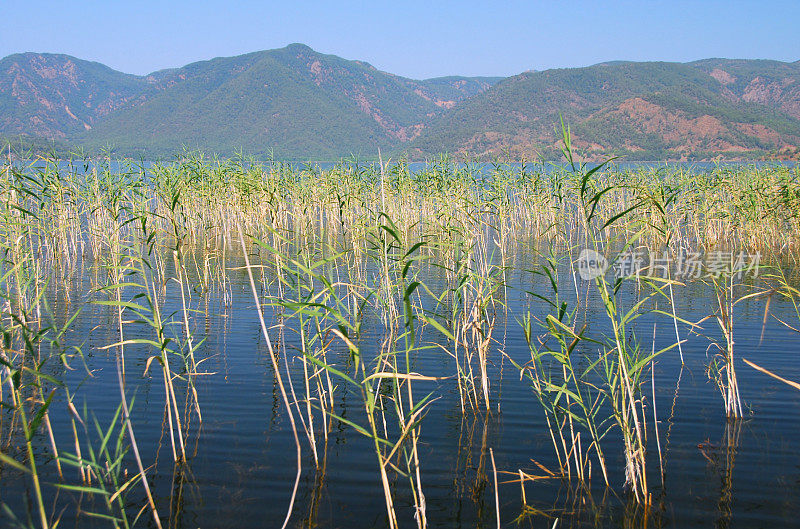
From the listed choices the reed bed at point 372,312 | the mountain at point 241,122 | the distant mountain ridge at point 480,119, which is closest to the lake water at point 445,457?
the reed bed at point 372,312

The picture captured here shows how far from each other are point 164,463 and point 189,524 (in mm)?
777

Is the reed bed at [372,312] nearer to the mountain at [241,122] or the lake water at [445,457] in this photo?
the lake water at [445,457]

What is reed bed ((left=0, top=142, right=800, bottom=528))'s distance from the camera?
3.53 meters

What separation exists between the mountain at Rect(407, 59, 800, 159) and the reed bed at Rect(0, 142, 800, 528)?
127ft

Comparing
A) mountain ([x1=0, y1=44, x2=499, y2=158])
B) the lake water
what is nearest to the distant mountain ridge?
mountain ([x1=0, y1=44, x2=499, y2=158])

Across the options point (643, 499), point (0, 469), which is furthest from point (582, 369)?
point (0, 469)

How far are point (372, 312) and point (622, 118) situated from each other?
9774 cm

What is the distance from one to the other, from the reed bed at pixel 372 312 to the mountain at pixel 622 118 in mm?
38846

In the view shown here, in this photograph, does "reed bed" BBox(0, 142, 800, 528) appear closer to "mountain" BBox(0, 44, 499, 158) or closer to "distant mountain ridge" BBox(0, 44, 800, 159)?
"distant mountain ridge" BBox(0, 44, 800, 159)

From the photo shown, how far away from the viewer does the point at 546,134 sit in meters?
104

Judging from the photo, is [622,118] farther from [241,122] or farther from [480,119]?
[241,122]

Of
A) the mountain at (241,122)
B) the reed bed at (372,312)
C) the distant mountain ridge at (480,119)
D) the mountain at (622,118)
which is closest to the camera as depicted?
the reed bed at (372,312)

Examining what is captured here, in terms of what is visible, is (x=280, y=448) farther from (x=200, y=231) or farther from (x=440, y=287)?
(x=200, y=231)

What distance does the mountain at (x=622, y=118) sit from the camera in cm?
8619
